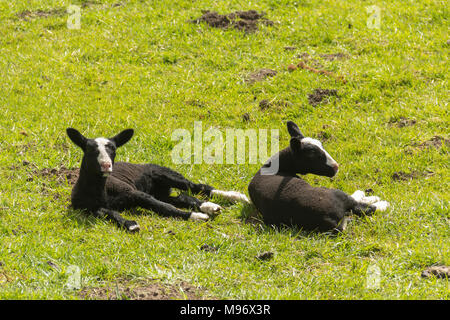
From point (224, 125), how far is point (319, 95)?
189 cm

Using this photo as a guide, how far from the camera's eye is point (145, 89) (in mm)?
13648

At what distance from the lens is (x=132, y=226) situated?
904cm

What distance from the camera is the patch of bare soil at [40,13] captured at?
1627cm

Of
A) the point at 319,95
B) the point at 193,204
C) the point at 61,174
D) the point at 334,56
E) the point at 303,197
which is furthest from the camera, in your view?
the point at 334,56

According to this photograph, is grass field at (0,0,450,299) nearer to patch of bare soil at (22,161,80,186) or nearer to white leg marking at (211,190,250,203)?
patch of bare soil at (22,161,80,186)

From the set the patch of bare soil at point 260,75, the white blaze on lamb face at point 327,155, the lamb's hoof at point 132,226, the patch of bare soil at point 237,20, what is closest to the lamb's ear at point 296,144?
the white blaze on lamb face at point 327,155

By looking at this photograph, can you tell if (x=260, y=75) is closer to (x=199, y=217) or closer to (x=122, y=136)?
(x=122, y=136)

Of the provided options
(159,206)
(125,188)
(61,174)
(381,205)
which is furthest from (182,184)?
(381,205)

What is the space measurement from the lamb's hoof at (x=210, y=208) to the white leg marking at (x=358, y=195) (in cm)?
184

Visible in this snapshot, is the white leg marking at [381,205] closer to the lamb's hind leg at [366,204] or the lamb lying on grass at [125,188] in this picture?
the lamb's hind leg at [366,204]
